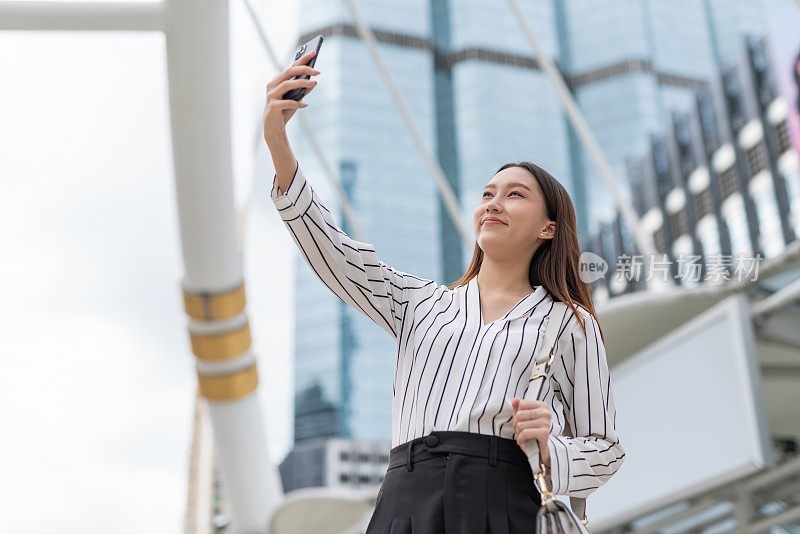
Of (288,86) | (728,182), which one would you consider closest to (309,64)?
(288,86)

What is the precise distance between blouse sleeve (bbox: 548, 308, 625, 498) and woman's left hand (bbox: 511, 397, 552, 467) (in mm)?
67

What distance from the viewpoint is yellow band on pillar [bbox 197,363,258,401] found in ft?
33.4

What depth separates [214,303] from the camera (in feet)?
30.0

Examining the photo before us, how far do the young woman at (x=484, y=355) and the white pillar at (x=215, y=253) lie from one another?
176 inches

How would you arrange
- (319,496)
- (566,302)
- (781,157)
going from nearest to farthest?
(566,302)
(319,496)
(781,157)

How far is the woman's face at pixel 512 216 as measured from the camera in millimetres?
2174

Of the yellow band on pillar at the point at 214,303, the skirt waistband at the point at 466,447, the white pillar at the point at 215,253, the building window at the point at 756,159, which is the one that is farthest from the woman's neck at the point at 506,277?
the building window at the point at 756,159

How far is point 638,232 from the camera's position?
7.26 meters

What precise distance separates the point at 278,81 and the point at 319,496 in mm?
10122

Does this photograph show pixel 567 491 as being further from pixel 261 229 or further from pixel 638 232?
pixel 261 229

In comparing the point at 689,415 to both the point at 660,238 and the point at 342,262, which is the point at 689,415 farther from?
the point at 660,238

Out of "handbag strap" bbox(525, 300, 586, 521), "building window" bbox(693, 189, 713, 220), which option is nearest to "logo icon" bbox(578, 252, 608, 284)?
"handbag strap" bbox(525, 300, 586, 521)

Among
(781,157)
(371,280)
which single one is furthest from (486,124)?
(371,280)

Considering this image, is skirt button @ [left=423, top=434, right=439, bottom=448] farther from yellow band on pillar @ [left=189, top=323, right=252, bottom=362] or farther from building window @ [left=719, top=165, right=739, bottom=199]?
building window @ [left=719, top=165, right=739, bottom=199]
